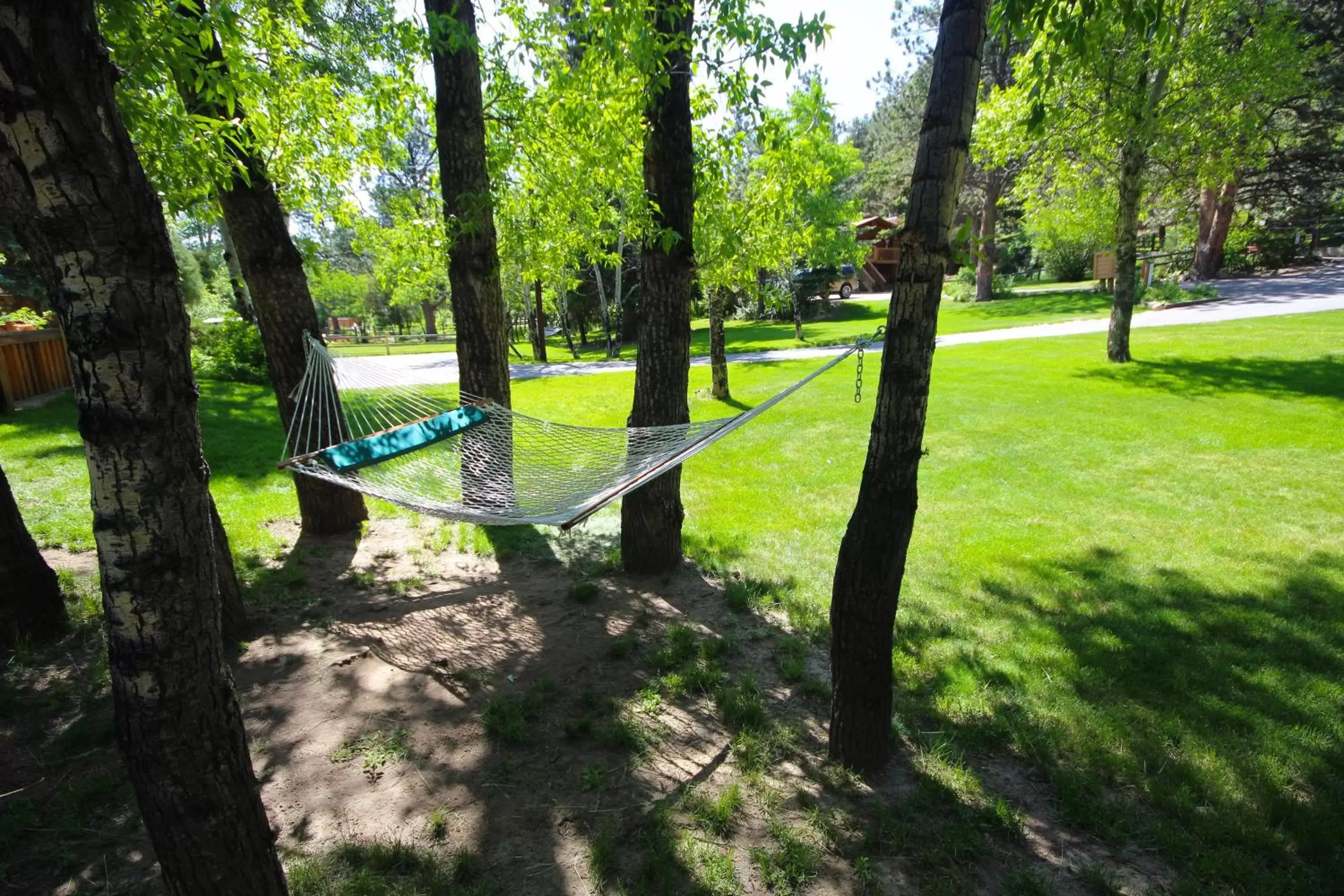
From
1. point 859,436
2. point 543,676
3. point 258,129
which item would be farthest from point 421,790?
point 859,436

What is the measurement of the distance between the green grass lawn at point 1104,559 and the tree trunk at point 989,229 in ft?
41.6

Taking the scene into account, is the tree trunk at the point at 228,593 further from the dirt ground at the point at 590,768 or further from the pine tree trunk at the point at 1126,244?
the pine tree trunk at the point at 1126,244

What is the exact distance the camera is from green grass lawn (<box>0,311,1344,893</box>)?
7.46 ft

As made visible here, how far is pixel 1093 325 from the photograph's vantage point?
13.9m

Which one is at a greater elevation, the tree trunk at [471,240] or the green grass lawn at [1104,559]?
the tree trunk at [471,240]

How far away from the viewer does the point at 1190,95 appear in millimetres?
8031

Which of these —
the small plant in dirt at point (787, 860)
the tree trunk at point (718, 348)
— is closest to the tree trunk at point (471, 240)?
the small plant in dirt at point (787, 860)

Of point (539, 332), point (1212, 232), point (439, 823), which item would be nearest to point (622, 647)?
point (439, 823)

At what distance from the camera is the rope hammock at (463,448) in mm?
3010

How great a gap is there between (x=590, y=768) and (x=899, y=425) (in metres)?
1.63

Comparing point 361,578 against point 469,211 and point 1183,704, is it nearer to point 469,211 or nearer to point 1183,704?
point 469,211

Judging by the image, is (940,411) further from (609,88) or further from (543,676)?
(543,676)

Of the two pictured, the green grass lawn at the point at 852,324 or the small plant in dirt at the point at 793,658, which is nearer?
the small plant in dirt at the point at 793,658

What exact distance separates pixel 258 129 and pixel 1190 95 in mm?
10032
